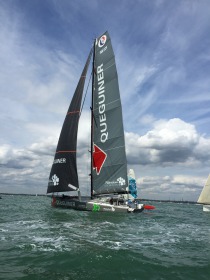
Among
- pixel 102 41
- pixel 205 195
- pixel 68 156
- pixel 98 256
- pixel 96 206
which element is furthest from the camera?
pixel 205 195

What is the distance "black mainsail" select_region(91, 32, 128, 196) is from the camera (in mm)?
31188

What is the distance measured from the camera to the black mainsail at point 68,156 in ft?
99.5

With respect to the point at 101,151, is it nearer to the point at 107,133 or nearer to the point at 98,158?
the point at 98,158


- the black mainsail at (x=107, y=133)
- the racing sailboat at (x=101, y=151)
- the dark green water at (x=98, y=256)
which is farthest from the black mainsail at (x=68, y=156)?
the dark green water at (x=98, y=256)

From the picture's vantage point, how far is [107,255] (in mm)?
10930

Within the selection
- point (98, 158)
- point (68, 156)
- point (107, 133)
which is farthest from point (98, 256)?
point (107, 133)

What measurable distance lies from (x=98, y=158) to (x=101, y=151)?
88 cm

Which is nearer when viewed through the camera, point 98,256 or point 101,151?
point 98,256

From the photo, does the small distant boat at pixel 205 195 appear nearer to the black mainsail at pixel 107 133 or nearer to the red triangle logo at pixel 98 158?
the black mainsail at pixel 107 133

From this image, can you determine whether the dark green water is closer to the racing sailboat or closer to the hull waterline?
the hull waterline

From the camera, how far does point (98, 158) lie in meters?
32.0

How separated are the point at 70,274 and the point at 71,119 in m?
24.9

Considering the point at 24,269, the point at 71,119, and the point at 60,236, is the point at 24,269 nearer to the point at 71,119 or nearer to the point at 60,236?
the point at 60,236

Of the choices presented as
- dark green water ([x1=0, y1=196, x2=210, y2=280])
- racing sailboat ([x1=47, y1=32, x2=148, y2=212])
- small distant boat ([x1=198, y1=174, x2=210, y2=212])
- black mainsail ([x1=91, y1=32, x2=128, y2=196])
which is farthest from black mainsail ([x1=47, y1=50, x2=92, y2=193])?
small distant boat ([x1=198, y1=174, x2=210, y2=212])
